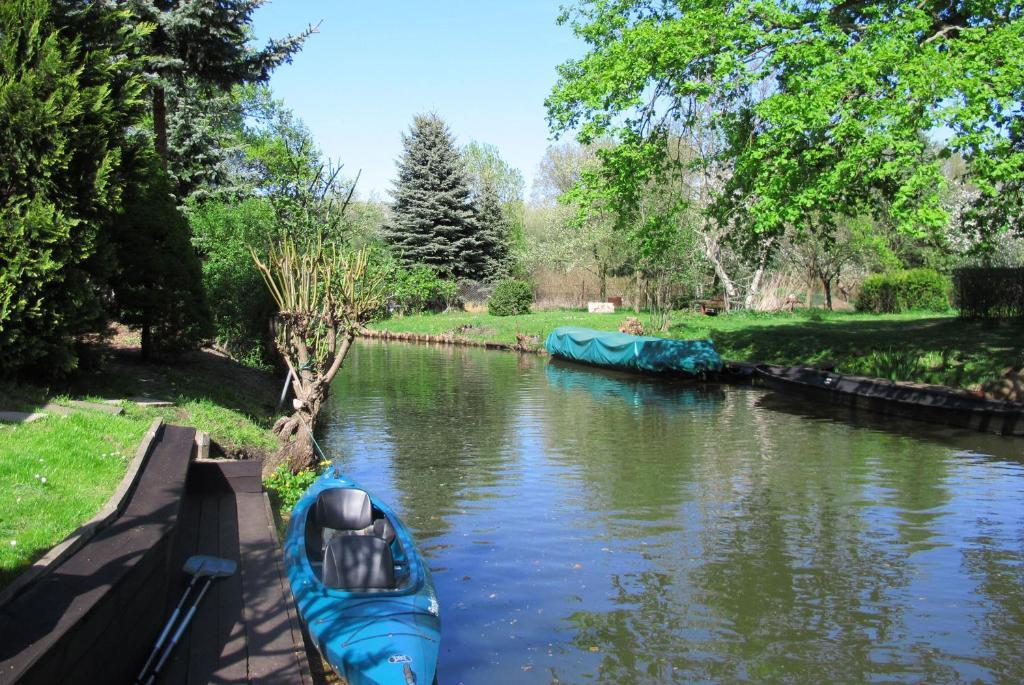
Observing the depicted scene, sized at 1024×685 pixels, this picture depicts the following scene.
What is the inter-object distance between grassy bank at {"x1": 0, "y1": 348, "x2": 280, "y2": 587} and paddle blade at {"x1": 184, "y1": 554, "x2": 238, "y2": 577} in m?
0.85

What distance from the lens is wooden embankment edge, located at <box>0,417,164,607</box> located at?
492cm

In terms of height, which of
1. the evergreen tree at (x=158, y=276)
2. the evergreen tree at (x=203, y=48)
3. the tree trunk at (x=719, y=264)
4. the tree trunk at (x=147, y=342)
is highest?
the evergreen tree at (x=203, y=48)

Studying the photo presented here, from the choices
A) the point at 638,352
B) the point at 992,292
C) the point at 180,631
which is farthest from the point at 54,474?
the point at 992,292

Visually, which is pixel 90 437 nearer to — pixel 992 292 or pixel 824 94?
pixel 824 94

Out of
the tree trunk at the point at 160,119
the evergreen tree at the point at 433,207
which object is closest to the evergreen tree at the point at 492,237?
the evergreen tree at the point at 433,207

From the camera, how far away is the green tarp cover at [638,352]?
89.8 ft

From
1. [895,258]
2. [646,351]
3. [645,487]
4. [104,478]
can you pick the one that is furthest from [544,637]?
[895,258]

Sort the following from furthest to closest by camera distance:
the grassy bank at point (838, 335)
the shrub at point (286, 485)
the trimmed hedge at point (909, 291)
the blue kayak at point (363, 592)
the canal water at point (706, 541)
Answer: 1. the trimmed hedge at point (909, 291)
2. the grassy bank at point (838, 335)
3. the shrub at point (286, 485)
4. the canal water at point (706, 541)
5. the blue kayak at point (363, 592)

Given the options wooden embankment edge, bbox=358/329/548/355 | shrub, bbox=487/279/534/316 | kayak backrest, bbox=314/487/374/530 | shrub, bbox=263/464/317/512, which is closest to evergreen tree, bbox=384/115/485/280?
shrub, bbox=487/279/534/316

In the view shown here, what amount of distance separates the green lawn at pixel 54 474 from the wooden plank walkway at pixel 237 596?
3.01 feet

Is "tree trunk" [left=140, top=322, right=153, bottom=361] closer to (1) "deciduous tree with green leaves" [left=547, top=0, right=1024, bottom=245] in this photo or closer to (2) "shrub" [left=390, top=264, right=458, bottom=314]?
(1) "deciduous tree with green leaves" [left=547, top=0, right=1024, bottom=245]

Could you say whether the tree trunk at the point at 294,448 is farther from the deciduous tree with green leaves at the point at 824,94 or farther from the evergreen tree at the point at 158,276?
the deciduous tree with green leaves at the point at 824,94

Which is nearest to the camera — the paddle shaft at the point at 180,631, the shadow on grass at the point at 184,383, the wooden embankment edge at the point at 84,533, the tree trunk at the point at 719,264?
the wooden embankment edge at the point at 84,533

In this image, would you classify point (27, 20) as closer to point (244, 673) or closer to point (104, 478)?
point (104, 478)
